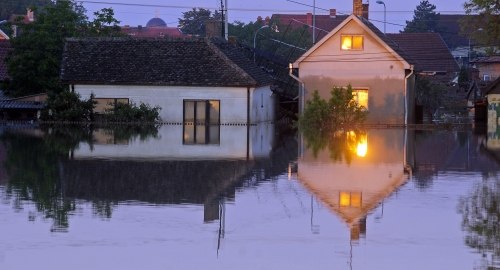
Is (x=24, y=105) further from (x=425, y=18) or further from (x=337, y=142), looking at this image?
(x=425, y=18)

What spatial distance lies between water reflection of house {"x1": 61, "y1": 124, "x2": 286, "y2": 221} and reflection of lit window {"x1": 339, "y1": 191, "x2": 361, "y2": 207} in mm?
2034

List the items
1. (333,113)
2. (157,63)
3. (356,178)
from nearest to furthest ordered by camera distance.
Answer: (356,178)
(333,113)
(157,63)

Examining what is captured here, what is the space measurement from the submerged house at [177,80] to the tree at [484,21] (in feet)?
46.2

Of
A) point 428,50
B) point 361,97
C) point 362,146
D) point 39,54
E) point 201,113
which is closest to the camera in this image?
point 362,146

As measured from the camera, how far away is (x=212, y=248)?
11414 millimetres

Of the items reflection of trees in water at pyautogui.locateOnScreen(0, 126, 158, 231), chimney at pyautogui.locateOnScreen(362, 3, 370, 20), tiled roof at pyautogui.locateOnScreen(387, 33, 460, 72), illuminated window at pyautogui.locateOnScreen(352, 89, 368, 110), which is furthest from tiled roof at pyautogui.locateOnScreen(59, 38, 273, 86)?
tiled roof at pyautogui.locateOnScreen(387, 33, 460, 72)

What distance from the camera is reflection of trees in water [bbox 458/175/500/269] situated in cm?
1147

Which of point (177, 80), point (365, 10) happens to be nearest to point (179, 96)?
point (177, 80)

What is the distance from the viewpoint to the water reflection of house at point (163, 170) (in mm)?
16250

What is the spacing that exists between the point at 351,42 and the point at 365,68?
156 centimetres

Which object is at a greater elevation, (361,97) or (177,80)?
(177,80)

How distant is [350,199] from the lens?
15906 mm

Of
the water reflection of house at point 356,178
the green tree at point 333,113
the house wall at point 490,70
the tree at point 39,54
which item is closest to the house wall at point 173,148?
the water reflection of house at point 356,178

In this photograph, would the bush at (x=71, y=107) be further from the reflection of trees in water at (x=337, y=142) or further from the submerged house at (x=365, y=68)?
the reflection of trees in water at (x=337, y=142)
